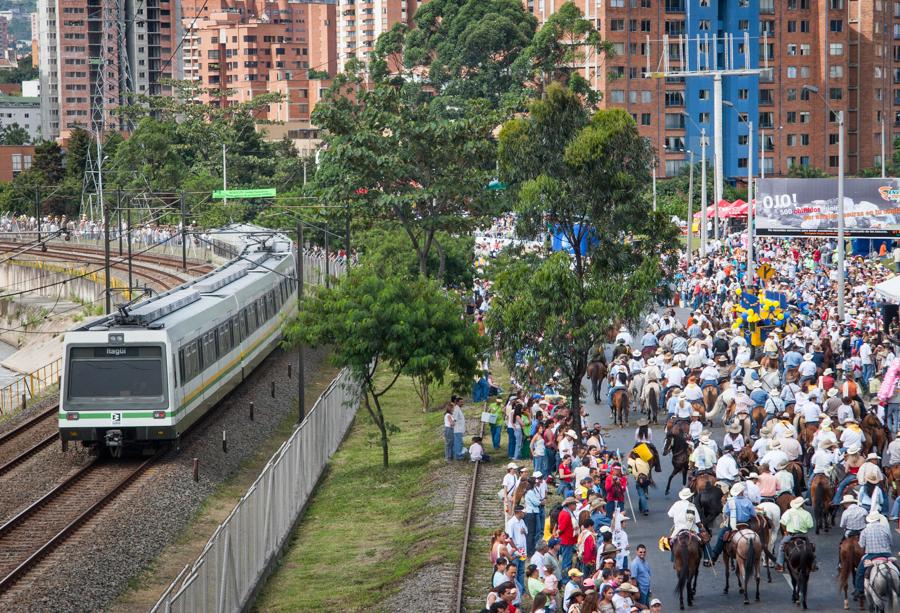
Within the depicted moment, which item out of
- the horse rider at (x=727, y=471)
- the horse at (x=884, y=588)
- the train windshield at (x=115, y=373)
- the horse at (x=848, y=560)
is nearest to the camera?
the horse at (x=884, y=588)

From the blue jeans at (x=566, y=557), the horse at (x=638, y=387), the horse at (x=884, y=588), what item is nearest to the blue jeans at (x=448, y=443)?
the horse at (x=638, y=387)

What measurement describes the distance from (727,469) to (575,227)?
27.3 feet

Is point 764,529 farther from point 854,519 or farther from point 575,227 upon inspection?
point 575,227

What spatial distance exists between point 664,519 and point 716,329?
19633 millimetres

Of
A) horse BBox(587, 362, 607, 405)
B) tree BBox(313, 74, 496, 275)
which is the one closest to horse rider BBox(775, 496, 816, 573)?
horse BBox(587, 362, 607, 405)

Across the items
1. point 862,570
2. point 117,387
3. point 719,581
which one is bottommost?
point 719,581

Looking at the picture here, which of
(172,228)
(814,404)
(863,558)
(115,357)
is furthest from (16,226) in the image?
(863,558)

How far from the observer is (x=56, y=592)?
2123 cm

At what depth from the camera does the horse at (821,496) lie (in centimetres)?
2412

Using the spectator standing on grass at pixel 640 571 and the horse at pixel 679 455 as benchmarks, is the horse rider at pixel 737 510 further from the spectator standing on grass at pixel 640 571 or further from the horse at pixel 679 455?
the horse at pixel 679 455

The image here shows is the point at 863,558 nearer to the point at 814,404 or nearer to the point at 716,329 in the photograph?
the point at 814,404

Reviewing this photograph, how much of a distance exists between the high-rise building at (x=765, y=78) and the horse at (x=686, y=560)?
101 m

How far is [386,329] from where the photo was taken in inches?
1336

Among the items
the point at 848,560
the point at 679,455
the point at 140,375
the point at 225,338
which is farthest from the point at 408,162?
the point at 848,560
